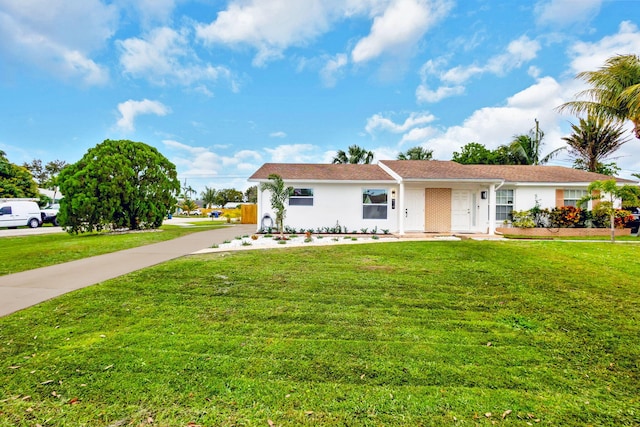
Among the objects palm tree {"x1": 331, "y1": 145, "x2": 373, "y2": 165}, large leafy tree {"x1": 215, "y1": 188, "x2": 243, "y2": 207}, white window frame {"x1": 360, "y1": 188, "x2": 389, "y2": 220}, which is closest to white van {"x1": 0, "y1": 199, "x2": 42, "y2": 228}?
white window frame {"x1": 360, "y1": 188, "x2": 389, "y2": 220}

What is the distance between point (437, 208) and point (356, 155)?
17393 millimetres

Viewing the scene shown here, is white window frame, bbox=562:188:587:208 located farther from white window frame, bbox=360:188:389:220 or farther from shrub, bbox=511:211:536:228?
white window frame, bbox=360:188:389:220

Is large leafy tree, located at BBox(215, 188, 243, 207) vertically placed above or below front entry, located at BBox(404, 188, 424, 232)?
above

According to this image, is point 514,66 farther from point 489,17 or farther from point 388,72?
point 388,72

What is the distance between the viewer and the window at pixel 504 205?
15758 millimetres

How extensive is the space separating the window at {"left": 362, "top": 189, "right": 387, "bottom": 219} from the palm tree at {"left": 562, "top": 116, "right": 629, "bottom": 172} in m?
19.9

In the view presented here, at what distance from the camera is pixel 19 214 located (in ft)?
69.7

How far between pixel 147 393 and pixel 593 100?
16.4m

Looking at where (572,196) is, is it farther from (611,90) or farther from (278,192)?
(278,192)

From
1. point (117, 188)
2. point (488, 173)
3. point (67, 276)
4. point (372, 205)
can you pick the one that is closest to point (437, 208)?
point (372, 205)

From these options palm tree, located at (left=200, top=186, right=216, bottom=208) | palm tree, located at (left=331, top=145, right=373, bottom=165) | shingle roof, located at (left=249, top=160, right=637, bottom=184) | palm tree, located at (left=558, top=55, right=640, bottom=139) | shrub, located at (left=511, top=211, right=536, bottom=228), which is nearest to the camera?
palm tree, located at (left=558, top=55, right=640, bottom=139)

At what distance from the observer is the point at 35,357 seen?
3.12 meters

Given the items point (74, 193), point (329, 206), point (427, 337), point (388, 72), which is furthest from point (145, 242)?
point (388, 72)

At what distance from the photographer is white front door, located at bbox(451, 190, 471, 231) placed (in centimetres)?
1511
